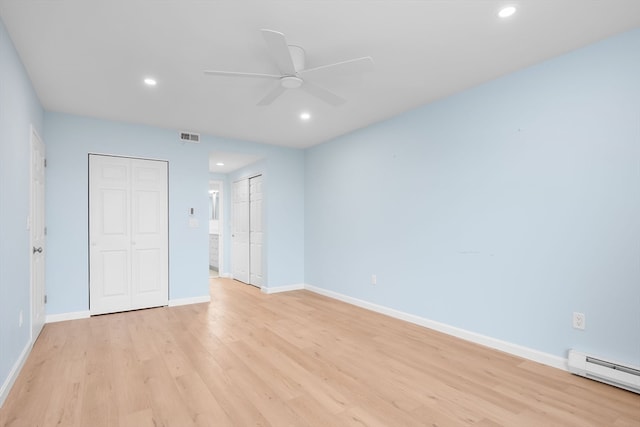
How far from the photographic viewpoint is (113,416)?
2037 millimetres

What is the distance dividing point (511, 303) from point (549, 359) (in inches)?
20.1

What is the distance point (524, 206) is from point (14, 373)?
4435 millimetres

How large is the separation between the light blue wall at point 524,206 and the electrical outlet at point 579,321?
0.04 metres

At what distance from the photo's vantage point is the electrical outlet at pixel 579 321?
2.58m

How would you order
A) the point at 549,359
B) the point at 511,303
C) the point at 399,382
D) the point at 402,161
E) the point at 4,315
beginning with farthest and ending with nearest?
1. the point at 402,161
2. the point at 511,303
3. the point at 549,359
4. the point at 399,382
5. the point at 4,315

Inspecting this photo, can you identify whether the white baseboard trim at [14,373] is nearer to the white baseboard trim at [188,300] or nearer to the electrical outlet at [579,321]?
the white baseboard trim at [188,300]

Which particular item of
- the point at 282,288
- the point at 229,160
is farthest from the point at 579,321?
the point at 229,160

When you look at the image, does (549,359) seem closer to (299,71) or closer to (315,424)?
(315,424)

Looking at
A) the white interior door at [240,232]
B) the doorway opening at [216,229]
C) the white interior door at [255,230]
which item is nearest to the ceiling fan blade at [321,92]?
the white interior door at [255,230]

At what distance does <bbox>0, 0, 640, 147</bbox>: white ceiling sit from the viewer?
6.98ft

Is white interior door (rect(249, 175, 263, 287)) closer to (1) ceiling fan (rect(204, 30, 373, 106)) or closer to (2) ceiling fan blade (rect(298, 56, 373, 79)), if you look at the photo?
(1) ceiling fan (rect(204, 30, 373, 106))

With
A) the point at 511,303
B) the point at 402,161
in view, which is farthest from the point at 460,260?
the point at 402,161

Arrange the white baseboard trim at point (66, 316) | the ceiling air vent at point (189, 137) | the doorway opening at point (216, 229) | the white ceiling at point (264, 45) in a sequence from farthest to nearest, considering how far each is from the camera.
Result: the doorway opening at point (216, 229), the ceiling air vent at point (189, 137), the white baseboard trim at point (66, 316), the white ceiling at point (264, 45)

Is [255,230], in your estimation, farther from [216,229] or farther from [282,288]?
[216,229]
